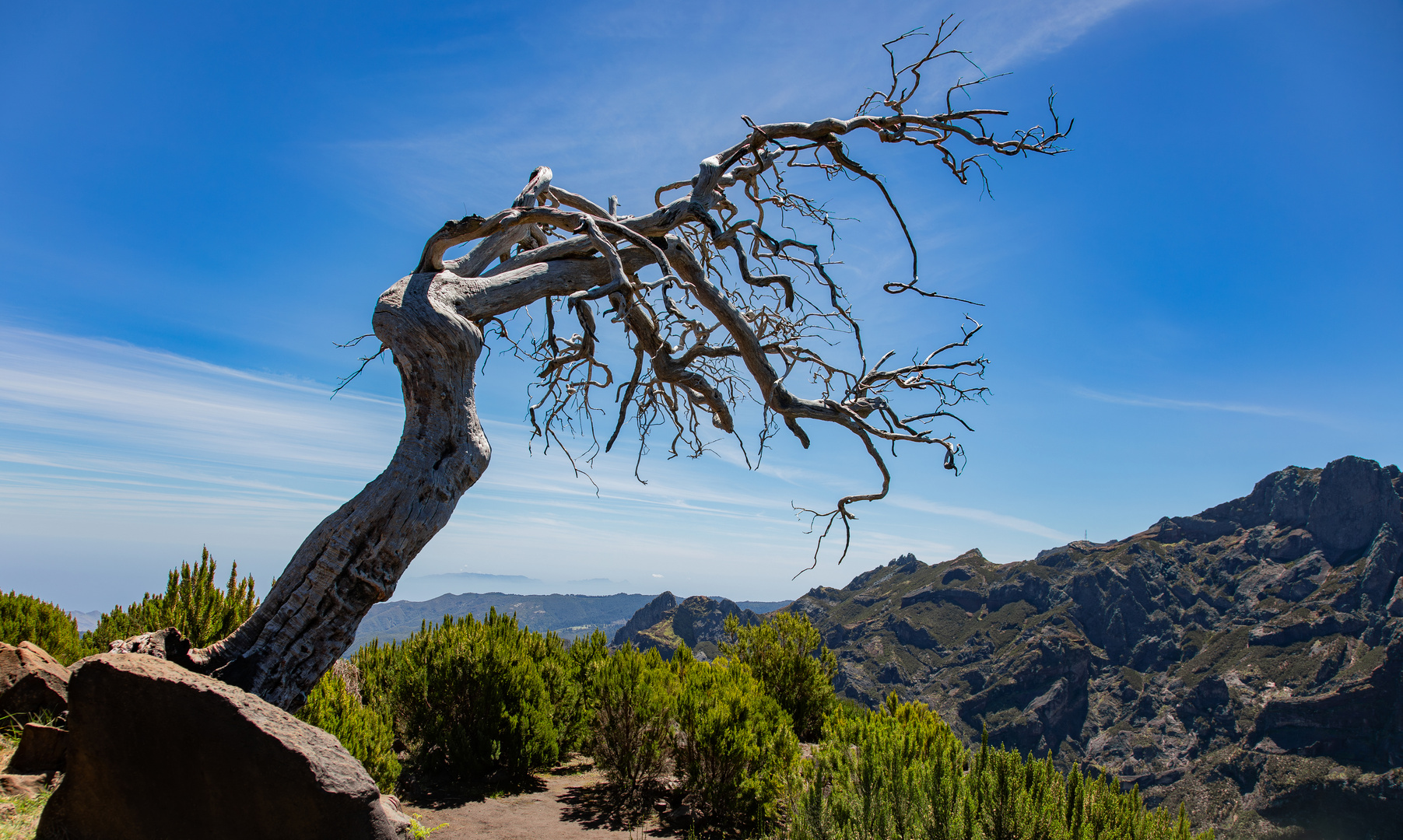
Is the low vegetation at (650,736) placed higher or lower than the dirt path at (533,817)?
higher

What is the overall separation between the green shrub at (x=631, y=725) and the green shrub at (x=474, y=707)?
607mm

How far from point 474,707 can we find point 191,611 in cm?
272

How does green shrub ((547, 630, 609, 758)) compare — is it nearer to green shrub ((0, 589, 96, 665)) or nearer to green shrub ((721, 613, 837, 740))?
green shrub ((721, 613, 837, 740))

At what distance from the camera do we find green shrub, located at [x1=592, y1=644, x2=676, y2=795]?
6.73 m

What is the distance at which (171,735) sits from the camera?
3.38 metres

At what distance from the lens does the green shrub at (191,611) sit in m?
5.93

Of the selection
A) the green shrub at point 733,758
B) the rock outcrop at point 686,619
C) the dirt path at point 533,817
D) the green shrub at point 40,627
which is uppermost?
the green shrub at point 40,627

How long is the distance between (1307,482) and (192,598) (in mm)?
224152

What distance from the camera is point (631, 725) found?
6781 millimetres

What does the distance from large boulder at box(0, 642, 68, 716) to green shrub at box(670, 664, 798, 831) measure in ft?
16.5

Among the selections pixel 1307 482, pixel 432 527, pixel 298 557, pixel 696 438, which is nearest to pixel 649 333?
pixel 696 438

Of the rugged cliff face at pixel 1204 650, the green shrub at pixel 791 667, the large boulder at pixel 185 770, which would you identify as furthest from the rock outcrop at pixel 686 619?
the large boulder at pixel 185 770

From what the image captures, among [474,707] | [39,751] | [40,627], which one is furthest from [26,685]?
[474,707]

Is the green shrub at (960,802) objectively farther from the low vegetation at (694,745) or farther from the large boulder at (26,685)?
the large boulder at (26,685)
